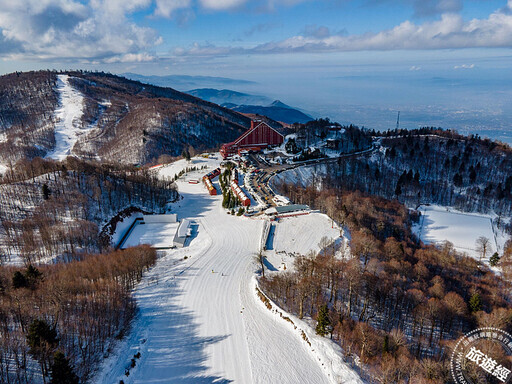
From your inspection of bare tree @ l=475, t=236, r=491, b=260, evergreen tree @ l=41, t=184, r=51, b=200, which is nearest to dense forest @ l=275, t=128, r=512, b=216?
bare tree @ l=475, t=236, r=491, b=260

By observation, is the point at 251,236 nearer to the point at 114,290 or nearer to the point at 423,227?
the point at 114,290

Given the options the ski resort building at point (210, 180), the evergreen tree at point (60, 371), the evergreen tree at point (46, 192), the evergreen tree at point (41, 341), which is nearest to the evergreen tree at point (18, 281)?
the evergreen tree at point (41, 341)

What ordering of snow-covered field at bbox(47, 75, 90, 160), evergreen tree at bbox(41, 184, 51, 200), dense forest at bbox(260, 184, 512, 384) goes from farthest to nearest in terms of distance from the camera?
snow-covered field at bbox(47, 75, 90, 160)
evergreen tree at bbox(41, 184, 51, 200)
dense forest at bbox(260, 184, 512, 384)

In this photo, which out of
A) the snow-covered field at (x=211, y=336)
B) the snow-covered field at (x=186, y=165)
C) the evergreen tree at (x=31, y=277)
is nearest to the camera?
the snow-covered field at (x=211, y=336)

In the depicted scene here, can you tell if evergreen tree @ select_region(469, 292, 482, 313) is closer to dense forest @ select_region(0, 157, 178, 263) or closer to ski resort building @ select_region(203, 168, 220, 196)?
dense forest @ select_region(0, 157, 178, 263)

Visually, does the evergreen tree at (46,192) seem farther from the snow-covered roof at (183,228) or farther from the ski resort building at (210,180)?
the ski resort building at (210,180)

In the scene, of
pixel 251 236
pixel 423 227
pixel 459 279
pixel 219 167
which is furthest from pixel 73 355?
pixel 423 227
